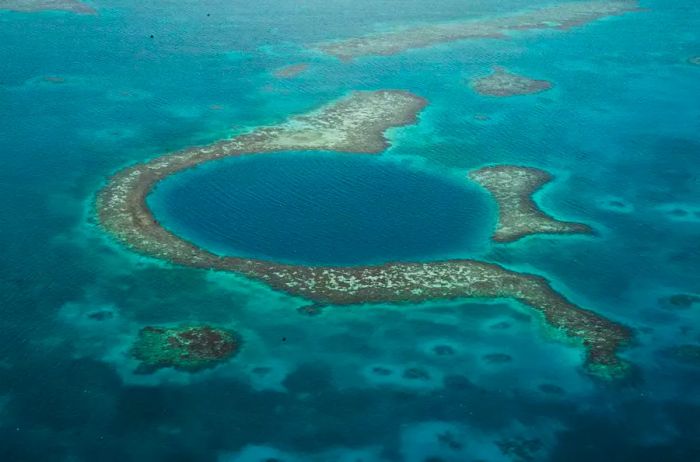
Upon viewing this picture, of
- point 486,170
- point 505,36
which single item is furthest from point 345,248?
point 505,36

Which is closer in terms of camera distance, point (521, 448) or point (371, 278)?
point (521, 448)

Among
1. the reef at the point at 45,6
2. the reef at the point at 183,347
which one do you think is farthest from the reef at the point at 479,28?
the reef at the point at 183,347

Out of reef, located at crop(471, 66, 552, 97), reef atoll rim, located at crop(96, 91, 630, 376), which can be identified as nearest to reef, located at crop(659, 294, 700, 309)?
reef atoll rim, located at crop(96, 91, 630, 376)

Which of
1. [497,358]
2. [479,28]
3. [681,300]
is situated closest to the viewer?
[497,358]

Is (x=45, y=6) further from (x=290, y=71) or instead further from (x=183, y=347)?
(x=183, y=347)

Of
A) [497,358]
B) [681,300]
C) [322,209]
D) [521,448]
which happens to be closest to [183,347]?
[497,358]

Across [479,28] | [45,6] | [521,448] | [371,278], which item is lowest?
[521,448]

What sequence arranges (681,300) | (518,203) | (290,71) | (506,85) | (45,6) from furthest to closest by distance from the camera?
(45,6)
(290,71)
(506,85)
(518,203)
(681,300)

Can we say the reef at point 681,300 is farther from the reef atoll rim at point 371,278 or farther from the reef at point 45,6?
the reef at point 45,6
